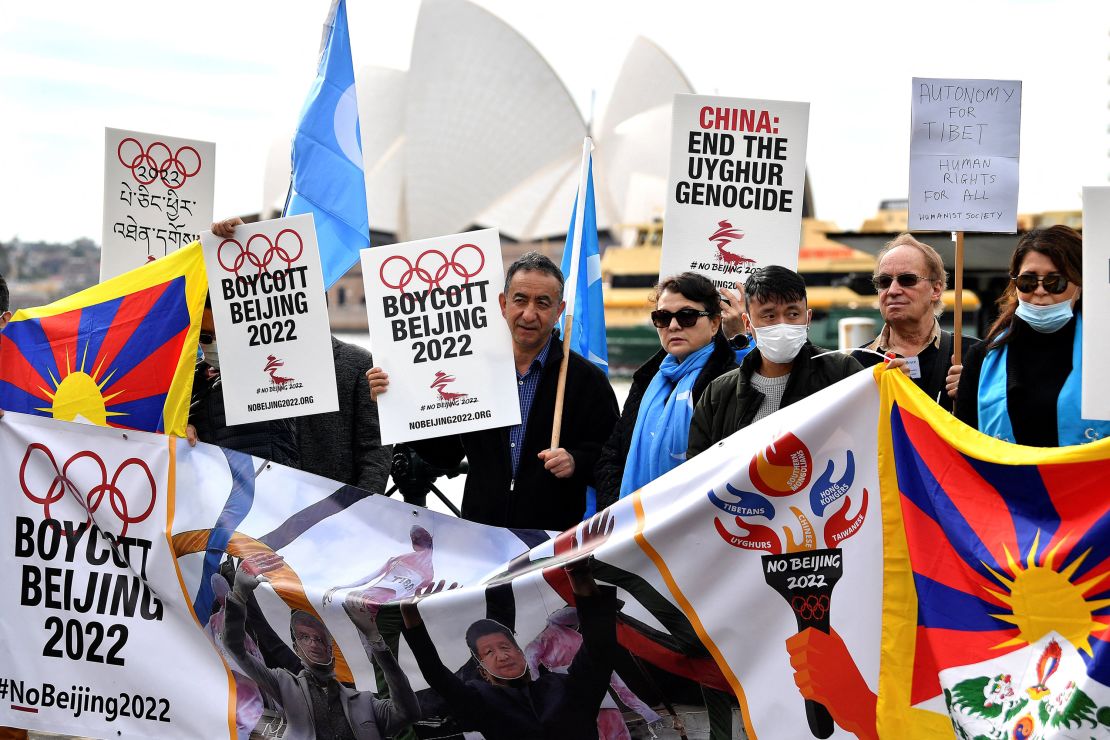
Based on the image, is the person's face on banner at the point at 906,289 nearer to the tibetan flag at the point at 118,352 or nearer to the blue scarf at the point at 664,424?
the blue scarf at the point at 664,424

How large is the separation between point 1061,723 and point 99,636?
3.31 meters

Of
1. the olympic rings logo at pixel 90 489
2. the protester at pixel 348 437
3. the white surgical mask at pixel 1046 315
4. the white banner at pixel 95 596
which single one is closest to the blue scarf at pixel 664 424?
the white surgical mask at pixel 1046 315

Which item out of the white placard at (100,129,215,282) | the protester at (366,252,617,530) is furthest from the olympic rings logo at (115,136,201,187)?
the protester at (366,252,617,530)

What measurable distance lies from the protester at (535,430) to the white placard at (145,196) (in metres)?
2.16

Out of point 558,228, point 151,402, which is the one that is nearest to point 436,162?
point 558,228

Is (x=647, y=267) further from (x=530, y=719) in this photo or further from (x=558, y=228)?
(x=530, y=719)

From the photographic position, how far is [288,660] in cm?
417

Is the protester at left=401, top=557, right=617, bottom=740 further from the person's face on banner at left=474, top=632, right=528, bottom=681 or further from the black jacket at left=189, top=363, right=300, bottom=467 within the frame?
the black jacket at left=189, top=363, right=300, bottom=467

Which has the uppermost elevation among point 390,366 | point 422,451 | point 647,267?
point 647,267

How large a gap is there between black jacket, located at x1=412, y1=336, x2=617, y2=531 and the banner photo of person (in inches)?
11.1

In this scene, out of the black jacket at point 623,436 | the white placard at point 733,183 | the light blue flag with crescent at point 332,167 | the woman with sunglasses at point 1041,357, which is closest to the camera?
the woman with sunglasses at point 1041,357

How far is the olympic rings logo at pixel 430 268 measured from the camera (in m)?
4.46

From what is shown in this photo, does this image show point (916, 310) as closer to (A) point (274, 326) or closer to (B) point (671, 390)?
(B) point (671, 390)

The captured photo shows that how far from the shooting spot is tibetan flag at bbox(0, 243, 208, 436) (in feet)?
15.7
